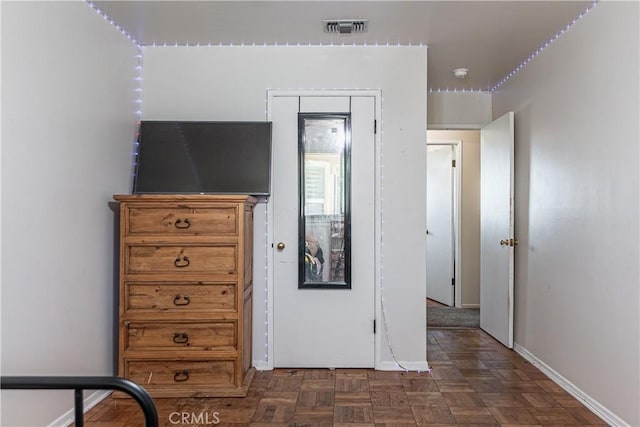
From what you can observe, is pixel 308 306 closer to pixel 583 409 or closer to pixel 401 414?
pixel 401 414

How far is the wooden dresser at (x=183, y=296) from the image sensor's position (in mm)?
2541

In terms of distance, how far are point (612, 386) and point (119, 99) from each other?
341 centimetres

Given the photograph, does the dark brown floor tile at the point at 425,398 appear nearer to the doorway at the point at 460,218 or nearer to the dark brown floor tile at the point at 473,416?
the dark brown floor tile at the point at 473,416

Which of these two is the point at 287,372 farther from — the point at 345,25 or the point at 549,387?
the point at 345,25

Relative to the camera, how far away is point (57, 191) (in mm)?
2123

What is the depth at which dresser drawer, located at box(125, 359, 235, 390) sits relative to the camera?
2.56 meters

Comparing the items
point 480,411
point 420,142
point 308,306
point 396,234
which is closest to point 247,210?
point 308,306

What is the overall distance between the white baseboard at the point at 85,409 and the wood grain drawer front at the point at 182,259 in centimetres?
76

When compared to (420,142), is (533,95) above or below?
above

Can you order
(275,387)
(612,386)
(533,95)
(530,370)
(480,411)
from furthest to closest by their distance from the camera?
(533,95) < (530,370) < (275,387) < (480,411) < (612,386)

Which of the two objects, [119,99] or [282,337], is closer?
[119,99]

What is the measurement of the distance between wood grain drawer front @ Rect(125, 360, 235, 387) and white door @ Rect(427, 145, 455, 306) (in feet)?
11.2

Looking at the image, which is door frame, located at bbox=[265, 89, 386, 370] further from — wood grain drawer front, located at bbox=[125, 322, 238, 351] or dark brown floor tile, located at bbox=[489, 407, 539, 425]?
dark brown floor tile, located at bbox=[489, 407, 539, 425]

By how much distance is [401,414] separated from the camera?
236cm
